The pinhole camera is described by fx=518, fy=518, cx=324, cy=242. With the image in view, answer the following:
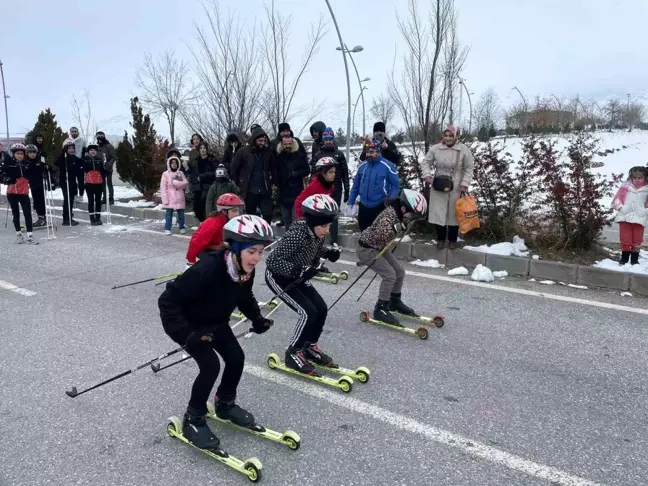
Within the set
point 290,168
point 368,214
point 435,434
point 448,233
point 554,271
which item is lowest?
point 435,434

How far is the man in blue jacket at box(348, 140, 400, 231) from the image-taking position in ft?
24.3

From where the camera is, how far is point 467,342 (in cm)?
525

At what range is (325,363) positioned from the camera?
15.2 ft

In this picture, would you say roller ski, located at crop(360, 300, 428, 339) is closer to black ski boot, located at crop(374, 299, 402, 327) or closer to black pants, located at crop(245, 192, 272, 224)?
black ski boot, located at crop(374, 299, 402, 327)

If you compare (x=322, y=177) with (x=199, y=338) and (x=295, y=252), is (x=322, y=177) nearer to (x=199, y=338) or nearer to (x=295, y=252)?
(x=295, y=252)

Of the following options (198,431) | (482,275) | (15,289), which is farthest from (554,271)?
(15,289)

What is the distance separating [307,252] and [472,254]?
4.32m

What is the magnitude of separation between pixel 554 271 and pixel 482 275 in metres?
1.04

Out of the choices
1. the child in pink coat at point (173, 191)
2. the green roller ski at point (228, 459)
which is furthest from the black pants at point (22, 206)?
the green roller ski at point (228, 459)

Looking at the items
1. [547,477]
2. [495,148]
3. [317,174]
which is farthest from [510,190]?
[547,477]

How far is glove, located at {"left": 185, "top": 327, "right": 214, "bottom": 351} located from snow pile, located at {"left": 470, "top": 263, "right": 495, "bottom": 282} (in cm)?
512

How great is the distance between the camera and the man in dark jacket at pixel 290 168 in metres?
9.26

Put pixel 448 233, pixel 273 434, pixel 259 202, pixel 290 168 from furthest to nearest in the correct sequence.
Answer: pixel 259 202, pixel 290 168, pixel 448 233, pixel 273 434

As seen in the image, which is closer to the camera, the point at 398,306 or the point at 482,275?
the point at 398,306
